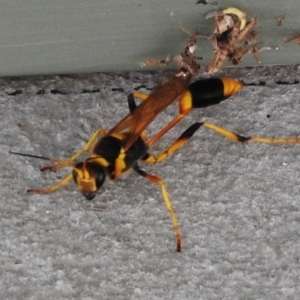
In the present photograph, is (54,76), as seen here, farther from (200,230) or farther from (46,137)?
(200,230)

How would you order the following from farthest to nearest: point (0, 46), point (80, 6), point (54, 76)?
point (54, 76) < point (0, 46) < point (80, 6)

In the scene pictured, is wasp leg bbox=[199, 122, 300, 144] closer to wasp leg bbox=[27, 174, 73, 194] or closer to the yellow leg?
the yellow leg

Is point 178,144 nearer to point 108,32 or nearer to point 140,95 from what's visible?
point 140,95

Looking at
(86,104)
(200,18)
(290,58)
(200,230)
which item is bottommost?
(200,230)

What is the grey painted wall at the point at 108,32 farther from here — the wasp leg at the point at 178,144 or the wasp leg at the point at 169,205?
the wasp leg at the point at 169,205

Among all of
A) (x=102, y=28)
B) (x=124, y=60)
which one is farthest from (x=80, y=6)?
(x=124, y=60)
